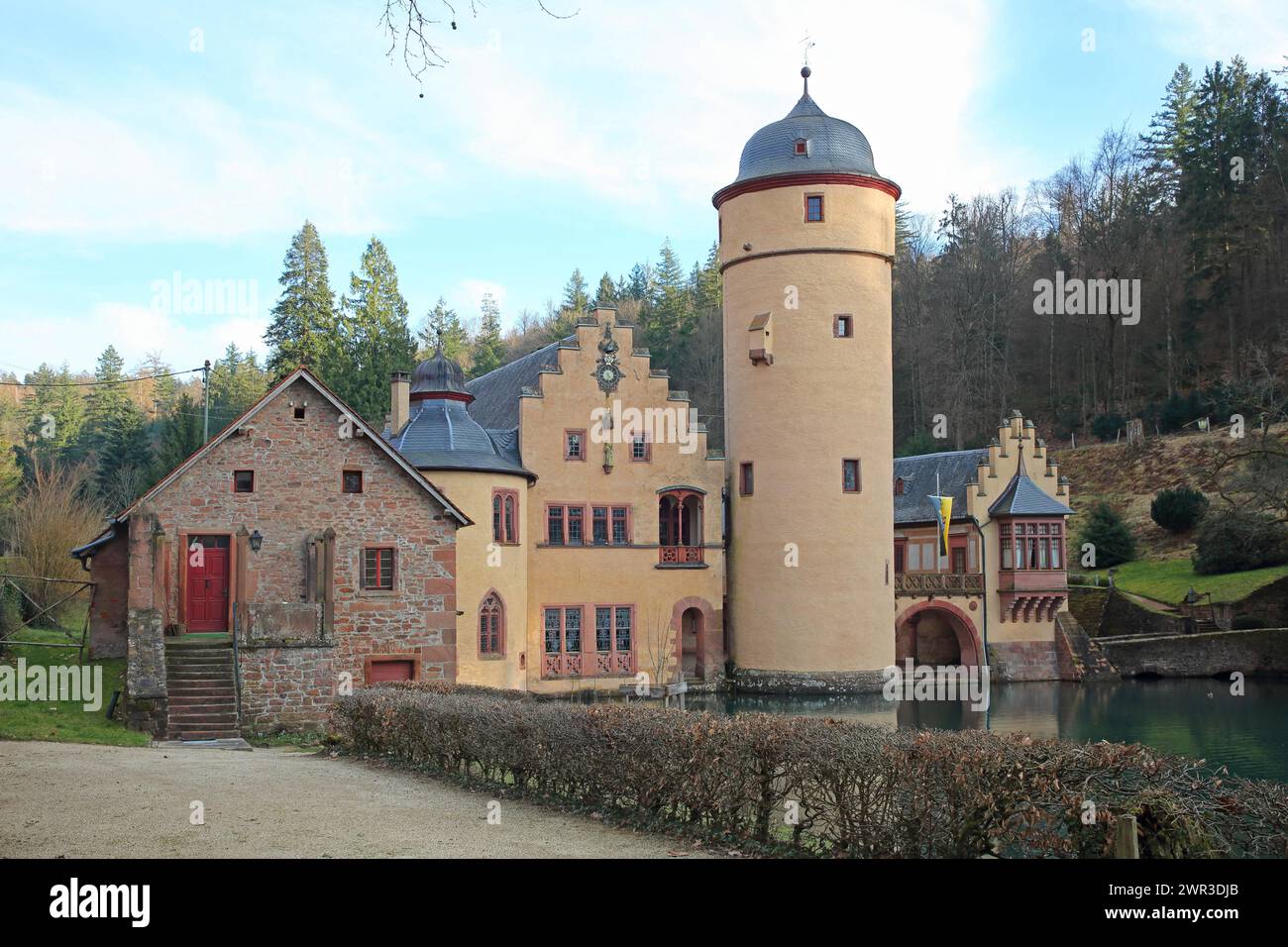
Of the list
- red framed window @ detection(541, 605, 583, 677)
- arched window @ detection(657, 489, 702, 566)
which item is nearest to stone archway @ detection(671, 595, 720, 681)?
arched window @ detection(657, 489, 702, 566)

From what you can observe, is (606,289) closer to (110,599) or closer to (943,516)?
(943,516)

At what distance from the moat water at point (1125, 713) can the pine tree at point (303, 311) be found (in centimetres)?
3231

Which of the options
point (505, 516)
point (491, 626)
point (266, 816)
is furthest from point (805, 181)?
point (266, 816)

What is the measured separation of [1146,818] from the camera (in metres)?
8.63

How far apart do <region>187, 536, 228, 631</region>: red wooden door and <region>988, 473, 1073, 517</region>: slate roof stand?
27.8m

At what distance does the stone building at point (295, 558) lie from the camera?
22531 millimetres

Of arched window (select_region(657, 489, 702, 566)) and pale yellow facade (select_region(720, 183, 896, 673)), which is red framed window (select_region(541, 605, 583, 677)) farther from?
pale yellow facade (select_region(720, 183, 896, 673))

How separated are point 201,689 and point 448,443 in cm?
1194

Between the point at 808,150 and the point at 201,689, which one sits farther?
the point at 808,150

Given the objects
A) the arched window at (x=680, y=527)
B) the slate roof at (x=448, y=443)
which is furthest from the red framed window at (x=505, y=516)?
the arched window at (x=680, y=527)

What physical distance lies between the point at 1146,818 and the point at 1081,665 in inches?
1401

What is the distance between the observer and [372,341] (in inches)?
2297
